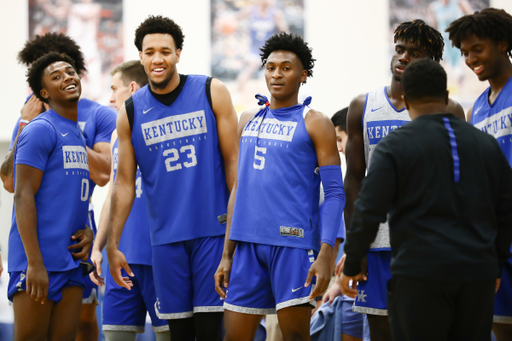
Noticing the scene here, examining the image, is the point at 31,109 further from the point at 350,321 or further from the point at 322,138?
the point at 350,321

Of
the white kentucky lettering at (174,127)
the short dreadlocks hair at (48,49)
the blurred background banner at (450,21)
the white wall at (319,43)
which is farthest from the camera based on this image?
the white wall at (319,43)

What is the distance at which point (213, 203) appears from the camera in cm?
322

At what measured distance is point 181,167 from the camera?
323 cm

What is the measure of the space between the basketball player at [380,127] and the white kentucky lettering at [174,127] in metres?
0.92

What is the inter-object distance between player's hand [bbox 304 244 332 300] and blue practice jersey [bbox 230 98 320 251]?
14cm

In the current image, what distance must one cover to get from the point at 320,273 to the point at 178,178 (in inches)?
40.0

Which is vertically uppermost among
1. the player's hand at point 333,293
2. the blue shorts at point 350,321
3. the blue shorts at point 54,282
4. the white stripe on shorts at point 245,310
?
the blue shorts at point 54,282

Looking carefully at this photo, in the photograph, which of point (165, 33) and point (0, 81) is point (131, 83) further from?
point (0, 81)

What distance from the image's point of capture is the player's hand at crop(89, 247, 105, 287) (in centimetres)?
406

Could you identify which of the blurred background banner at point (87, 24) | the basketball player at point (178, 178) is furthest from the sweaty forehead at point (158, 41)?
the blurred background banner at point (87, 24)

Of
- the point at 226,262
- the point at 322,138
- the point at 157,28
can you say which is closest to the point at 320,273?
the point at 226,262

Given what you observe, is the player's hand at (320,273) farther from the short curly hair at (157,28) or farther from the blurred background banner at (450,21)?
the blurred background banner at (450,21)

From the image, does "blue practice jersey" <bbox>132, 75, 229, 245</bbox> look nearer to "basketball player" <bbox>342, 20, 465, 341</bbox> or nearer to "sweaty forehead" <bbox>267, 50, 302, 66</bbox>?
"sweaty forehead" <bbox>267, 50, 302, 66</bbox>

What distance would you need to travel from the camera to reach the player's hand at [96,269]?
160 inches
